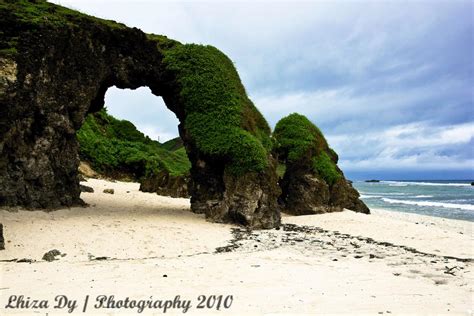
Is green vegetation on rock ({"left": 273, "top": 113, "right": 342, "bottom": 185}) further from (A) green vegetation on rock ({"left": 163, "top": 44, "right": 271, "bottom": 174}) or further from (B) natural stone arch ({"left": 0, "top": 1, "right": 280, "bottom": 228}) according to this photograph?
(A) green vegetation on rock ({"left": 163, "top": 44, "right": 271, "bottom": 174})

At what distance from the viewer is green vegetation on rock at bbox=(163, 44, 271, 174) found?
15.7 m

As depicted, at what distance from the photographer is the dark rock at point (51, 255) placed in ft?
29.9

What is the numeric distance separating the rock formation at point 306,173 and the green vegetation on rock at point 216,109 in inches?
184

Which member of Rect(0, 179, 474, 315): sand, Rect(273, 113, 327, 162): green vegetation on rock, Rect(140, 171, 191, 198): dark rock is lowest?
Rect(0, 179, 474, 315): sand

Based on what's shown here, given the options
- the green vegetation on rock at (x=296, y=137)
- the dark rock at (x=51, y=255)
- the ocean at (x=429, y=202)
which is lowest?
the dark rock at (x=51, y=255)

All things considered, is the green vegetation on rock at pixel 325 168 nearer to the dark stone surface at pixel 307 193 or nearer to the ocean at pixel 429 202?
the dark stone surface at pixel 307 193

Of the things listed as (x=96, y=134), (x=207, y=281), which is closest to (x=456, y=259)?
(x=207, y=281)

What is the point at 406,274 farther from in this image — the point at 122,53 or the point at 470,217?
the point at 470,217

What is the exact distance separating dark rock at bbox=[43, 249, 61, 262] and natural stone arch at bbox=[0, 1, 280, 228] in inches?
178

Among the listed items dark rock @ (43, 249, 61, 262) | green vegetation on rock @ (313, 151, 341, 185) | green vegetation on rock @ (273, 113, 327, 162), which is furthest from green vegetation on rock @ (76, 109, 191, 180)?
dark rock @ (43, 249, 61, 262)

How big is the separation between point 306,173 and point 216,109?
7.73 meters

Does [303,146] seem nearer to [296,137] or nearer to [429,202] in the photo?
[296,137]

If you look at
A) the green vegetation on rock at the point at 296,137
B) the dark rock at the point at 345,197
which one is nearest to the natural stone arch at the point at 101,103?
the green vegetation on rock at the point at 296,137

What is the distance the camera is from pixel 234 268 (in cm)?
795
